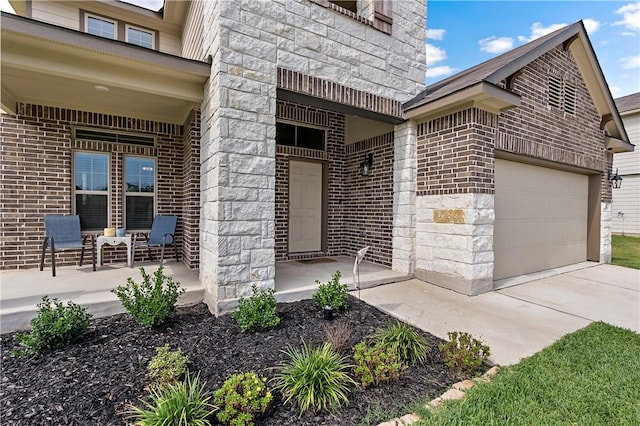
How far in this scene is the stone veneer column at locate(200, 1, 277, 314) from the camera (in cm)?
353

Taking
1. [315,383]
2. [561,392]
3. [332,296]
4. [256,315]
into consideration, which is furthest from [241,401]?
[561,392]

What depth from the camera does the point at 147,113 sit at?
5352mm

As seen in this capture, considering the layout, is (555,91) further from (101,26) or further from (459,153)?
(101,26)

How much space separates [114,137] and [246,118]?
11.1ft

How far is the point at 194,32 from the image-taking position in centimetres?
506

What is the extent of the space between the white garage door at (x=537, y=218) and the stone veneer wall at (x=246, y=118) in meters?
3.72

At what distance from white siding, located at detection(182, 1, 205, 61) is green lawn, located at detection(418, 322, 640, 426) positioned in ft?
16.2

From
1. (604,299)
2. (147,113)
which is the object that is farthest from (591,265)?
(147,113)

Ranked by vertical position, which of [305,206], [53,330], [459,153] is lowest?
[53,330]

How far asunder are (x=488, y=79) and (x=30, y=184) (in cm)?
737

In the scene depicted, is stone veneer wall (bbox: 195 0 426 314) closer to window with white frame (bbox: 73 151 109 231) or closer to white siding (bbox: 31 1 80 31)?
window with white frame (bbox: 73 151 109 231)

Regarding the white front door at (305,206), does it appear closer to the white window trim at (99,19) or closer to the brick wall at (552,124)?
the brick wall at (552,124)

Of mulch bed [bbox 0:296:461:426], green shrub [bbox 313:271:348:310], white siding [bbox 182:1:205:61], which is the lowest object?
mulch bed [bbox 0:296:461:426]

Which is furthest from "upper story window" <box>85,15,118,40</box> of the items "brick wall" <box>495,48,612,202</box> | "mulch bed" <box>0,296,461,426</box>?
"brick wall" <box>495,48,612,202</box>
